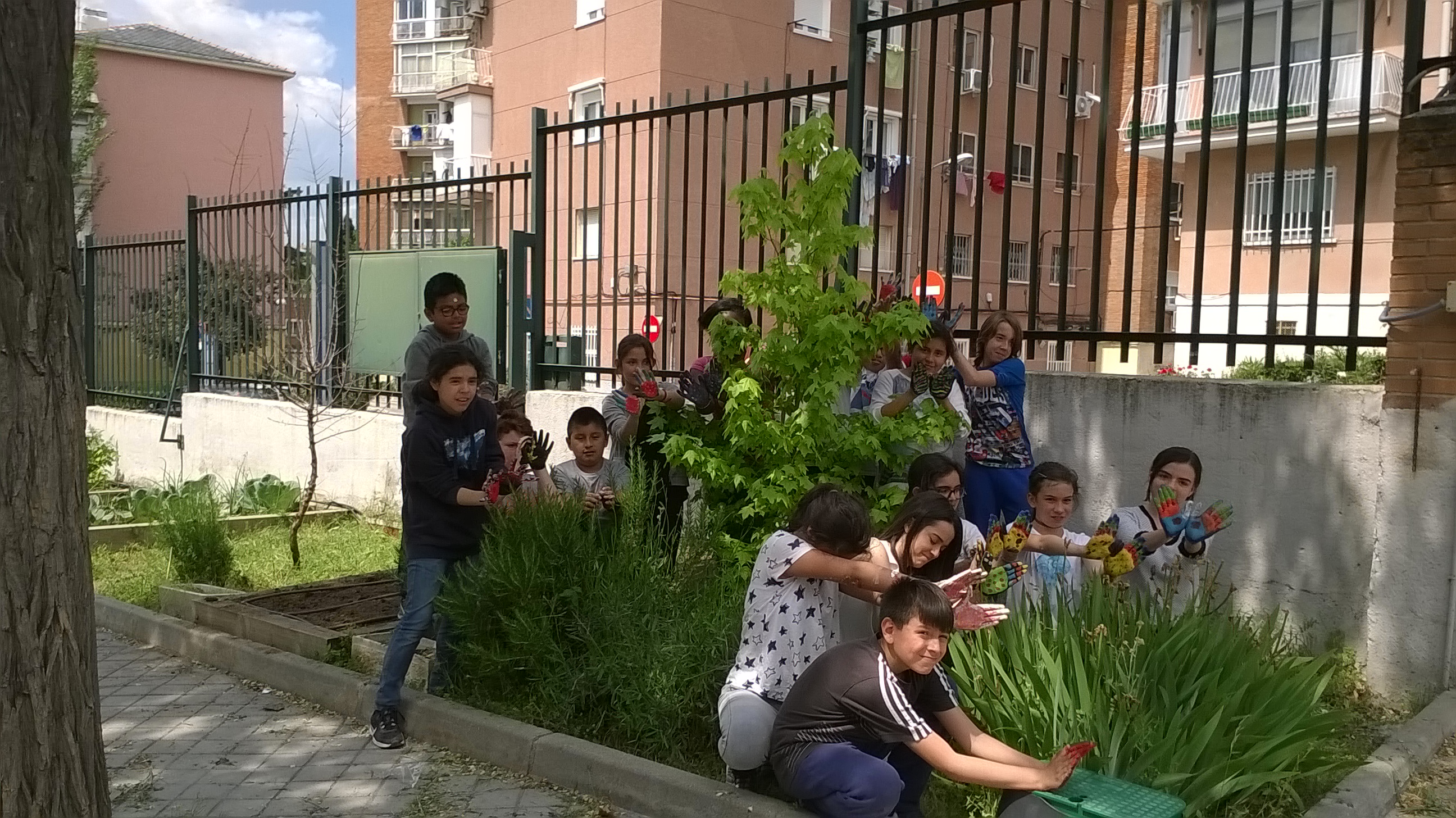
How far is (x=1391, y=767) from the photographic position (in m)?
4.09

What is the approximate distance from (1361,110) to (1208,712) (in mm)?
3042

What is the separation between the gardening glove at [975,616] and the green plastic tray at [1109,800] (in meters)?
0.56

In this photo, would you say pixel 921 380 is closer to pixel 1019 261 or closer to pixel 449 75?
pixel 1019 261

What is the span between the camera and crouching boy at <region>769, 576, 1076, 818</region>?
356 cm

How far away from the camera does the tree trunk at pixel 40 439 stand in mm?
2764

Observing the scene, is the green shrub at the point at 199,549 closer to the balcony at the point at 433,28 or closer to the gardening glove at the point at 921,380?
the gardening glove at the point at 921,380

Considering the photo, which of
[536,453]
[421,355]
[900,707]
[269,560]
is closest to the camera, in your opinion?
[900,707]

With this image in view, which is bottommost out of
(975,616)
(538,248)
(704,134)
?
(975,616)

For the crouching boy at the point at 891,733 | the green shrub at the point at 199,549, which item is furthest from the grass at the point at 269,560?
the crouching boy at the point at 891,733

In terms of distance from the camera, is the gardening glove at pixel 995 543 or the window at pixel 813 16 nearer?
the gardening glove at pixel 995 543

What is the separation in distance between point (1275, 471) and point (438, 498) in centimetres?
385

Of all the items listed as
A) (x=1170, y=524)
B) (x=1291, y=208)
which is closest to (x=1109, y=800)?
(x=1170, y=524)

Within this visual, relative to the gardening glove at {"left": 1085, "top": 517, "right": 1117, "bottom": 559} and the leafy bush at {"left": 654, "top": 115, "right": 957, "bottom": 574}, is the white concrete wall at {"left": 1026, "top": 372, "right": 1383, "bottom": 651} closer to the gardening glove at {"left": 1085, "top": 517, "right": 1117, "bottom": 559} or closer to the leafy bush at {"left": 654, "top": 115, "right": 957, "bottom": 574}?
the gardening glove at {"left": 1085, "top": 517, "right": 1117, "bottom": 559}

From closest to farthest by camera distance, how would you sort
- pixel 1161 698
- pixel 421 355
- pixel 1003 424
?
pixel 1161 698 → pixel 1003 424 → pixel 421 355
